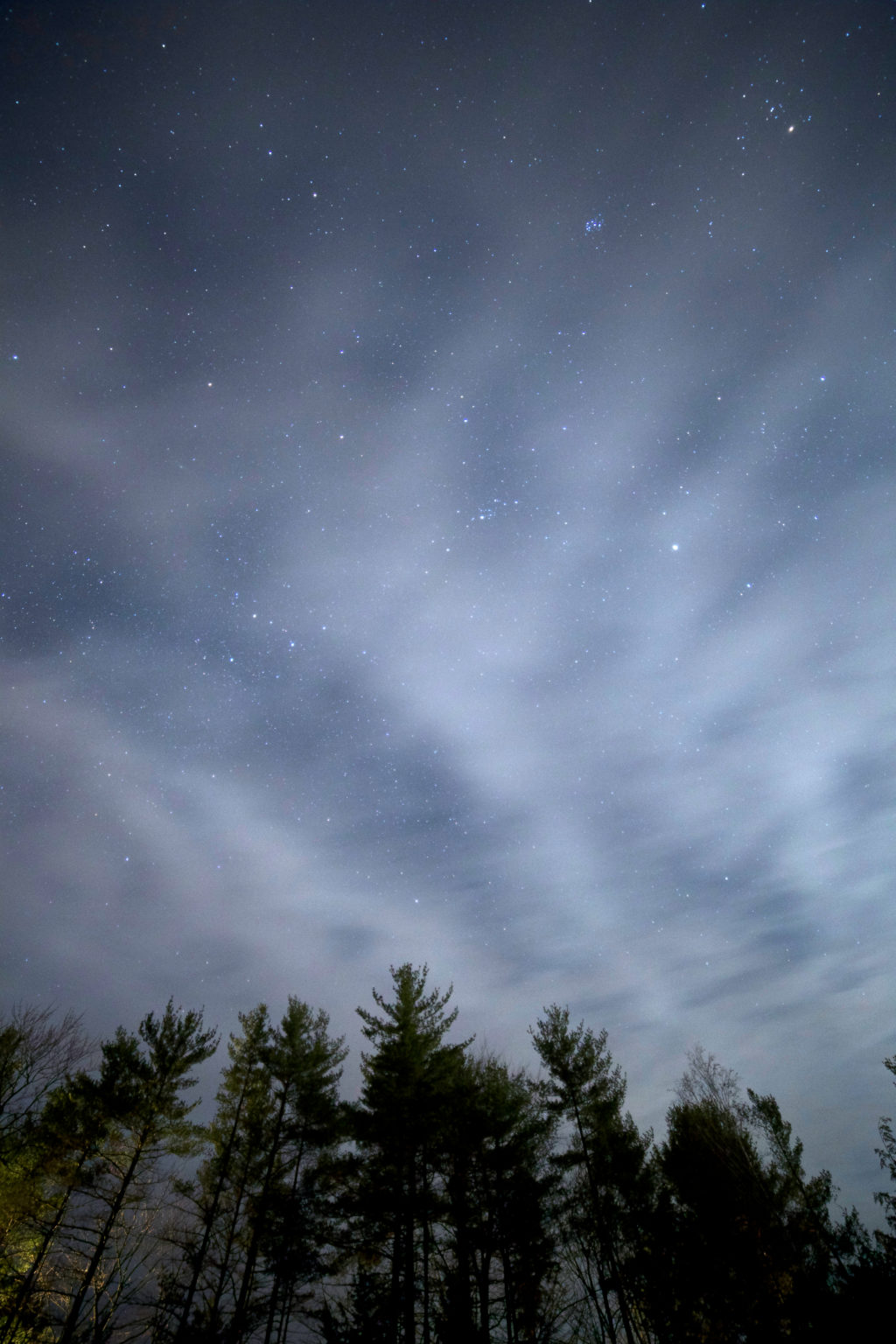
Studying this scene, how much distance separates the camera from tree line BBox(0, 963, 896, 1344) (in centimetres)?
1567

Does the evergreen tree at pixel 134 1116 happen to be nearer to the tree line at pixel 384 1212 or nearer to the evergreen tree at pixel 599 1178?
the tree line at pixel 384 1212

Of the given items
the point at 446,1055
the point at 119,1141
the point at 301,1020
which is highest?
the point at 301,1020

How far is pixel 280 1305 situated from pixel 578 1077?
13.0 metres

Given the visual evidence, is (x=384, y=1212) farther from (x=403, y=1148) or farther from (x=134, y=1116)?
(x=134, y=1116)

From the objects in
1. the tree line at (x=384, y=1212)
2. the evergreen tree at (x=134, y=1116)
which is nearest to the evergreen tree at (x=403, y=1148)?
the tree line at (x=384, y=1212)

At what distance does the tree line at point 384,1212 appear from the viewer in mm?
15672

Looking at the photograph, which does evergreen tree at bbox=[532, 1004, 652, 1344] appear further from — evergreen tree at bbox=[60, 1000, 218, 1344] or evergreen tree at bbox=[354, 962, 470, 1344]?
evergreen tree at bbox=[60, 1000, 218, 1344]

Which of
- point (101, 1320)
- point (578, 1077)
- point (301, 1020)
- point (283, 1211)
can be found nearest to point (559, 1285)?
point (578, 1077)

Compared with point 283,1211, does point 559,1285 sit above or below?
below

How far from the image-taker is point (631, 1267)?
57.9 feet

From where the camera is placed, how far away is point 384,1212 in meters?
16.3

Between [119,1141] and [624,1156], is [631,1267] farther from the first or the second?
[119,1141]

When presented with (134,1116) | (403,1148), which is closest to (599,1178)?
(403,1148)

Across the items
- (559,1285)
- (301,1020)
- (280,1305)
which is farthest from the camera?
(301,1020)
